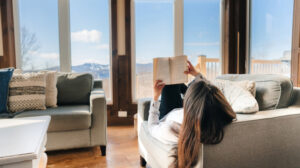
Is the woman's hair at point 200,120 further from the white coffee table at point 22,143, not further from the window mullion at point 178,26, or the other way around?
the window mullion at point 178,26

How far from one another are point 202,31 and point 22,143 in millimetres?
3290

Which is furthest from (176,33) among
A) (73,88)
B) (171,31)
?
(73,88)

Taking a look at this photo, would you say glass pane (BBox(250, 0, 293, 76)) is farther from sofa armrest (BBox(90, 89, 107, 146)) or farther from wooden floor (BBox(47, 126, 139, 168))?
sofa armrest (BBox(90, 89, 107, 146))

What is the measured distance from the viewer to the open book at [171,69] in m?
1.60

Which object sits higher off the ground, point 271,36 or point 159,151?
point 271,36

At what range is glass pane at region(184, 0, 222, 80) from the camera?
3705 mm

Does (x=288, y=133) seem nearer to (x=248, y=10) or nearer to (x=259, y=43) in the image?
(x=259, y=43)

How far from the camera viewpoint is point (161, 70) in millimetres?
1600

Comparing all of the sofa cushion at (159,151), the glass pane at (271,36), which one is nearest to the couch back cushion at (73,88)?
the sofa cushion at (159,151)

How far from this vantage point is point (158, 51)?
12.0 ft

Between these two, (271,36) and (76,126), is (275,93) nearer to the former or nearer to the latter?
(76,126)

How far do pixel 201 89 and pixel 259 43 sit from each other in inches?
111

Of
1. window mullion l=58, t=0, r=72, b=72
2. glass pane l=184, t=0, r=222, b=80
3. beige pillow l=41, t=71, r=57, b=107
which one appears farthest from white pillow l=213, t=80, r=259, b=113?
window mullion l=58, t=0, r=72, b=72

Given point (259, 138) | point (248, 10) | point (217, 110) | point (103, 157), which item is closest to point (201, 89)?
A: point (217, 110)
